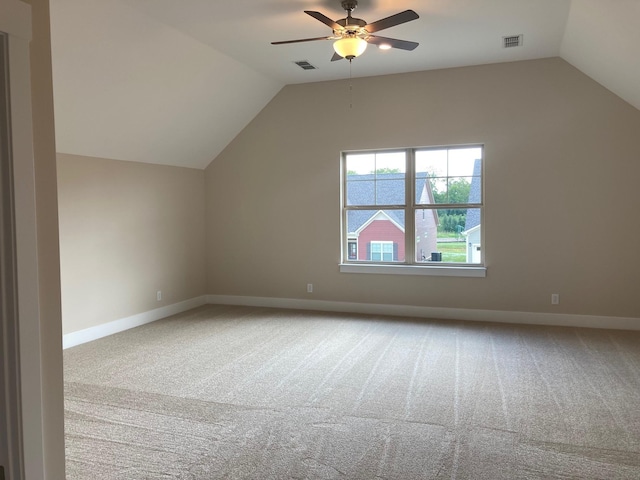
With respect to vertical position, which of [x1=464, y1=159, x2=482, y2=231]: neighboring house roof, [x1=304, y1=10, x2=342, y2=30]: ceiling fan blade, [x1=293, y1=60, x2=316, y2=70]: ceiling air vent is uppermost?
[x1=293, y1=60, x2=316, y2=70]: ceiling air vent

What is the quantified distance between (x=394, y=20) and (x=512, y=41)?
2.02 m

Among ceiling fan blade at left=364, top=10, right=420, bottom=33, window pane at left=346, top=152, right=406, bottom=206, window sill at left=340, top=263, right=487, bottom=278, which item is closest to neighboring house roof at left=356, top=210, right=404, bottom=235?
window pane at left=346, top=152, right=406, bottom=206

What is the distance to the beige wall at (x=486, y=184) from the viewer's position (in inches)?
214

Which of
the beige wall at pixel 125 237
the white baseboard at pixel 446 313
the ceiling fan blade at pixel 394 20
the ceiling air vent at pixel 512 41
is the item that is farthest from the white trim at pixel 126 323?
the ceiling air vent at pixel 512 41

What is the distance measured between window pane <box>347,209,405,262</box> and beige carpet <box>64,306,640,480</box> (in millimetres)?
1251

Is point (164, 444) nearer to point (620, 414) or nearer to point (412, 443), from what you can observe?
point (412, 443)

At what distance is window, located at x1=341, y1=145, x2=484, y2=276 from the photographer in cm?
605

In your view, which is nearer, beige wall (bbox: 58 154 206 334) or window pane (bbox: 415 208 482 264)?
beige wall (bbox: 58 154 206 334)

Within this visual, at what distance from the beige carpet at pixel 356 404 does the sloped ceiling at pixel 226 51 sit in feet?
7.77

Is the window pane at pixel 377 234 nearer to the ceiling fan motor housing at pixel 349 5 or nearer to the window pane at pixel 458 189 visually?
the window pane at pixel 458 189

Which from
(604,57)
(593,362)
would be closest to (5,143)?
(593,362)

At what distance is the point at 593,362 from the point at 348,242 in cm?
327

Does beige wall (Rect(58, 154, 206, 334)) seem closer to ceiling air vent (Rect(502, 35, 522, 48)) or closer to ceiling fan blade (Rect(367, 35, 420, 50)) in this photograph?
ceiling fan blade (Rect(367, 35, 420, 50))

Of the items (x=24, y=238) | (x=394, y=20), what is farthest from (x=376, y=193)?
(x=24, y=238)
